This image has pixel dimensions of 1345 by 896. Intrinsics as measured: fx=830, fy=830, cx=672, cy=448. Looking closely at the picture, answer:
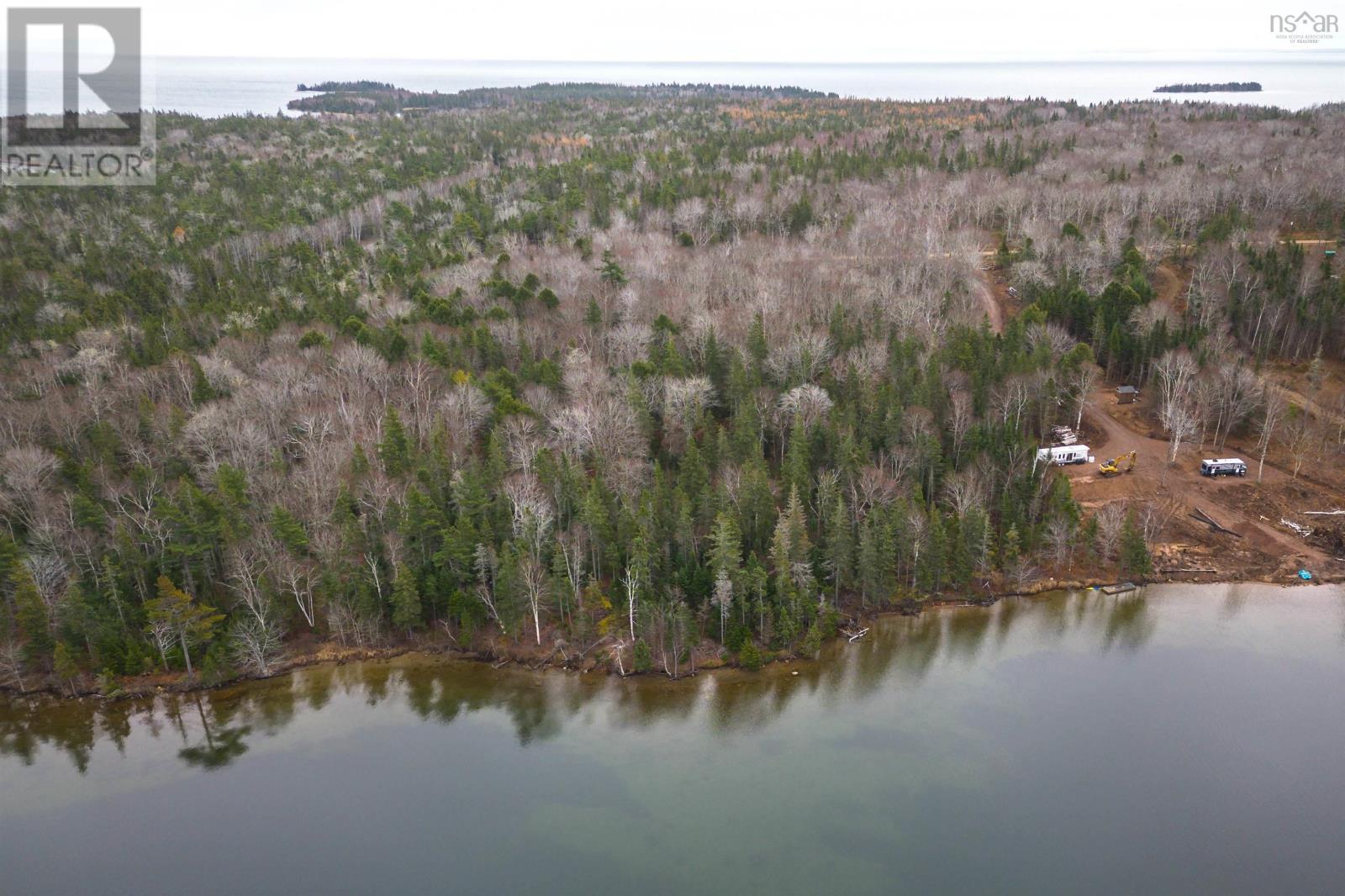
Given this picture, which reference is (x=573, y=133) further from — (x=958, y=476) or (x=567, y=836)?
(x=567, y=836)

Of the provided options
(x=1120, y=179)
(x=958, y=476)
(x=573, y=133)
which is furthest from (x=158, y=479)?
(x=573, y=133)

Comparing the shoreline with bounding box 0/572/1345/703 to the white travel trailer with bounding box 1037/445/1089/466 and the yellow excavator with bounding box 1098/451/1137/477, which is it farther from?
the white travel trailer with bounding box 1037/445/1089/466

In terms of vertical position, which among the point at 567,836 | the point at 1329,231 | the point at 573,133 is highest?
the point at 573,133

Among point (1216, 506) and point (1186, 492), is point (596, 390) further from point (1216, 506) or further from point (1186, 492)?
point (1216, 506)

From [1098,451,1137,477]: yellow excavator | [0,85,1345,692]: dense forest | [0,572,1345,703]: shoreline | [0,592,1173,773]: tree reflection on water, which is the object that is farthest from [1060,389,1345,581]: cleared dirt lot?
[0,592,1173,773]: tree reflection on water

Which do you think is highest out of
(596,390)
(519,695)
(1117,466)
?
(596,390)

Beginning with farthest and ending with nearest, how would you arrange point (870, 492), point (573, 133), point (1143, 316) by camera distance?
1. point (573, 133)
2. point (1143, 316)
3. point (870, 492)

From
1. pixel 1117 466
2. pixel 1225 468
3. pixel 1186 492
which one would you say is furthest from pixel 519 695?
pixel 1225 468
